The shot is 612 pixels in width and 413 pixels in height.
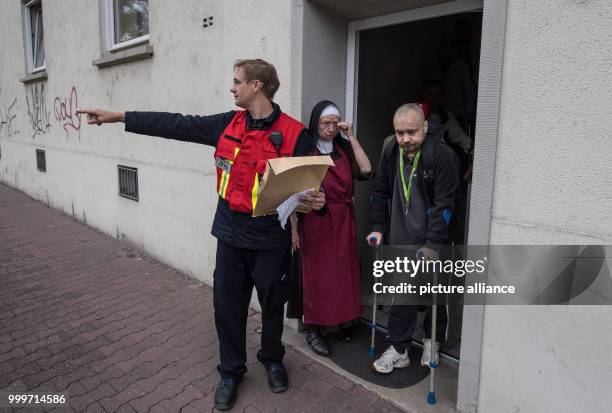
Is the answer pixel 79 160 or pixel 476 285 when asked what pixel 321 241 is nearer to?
pixel 476 285

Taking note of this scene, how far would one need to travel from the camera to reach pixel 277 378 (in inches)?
113

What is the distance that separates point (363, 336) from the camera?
359 cm

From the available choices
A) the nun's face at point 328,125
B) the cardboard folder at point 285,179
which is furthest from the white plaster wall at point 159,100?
the cardboard folder at point 285,179

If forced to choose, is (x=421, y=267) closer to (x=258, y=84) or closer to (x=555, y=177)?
(x=555, y=177)

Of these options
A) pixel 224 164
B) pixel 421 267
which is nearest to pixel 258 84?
pixel 224 164

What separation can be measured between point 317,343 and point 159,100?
3.30 metres

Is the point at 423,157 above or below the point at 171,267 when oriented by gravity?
above

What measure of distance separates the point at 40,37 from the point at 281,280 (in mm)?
8667

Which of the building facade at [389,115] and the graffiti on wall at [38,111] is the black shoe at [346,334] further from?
the graffiti on wall at [38,111]

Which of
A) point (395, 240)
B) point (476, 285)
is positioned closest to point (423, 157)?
point (395, 240)

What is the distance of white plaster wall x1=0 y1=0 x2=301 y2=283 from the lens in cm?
380

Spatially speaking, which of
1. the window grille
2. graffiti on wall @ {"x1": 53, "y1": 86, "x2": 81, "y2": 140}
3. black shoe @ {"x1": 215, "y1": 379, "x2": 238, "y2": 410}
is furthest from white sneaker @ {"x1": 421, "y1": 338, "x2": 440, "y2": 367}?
graffiti on wall @ {"x1": 53, "y1": 86, "x2": 81, "y2": 140}

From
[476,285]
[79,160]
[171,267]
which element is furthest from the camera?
[79,160]

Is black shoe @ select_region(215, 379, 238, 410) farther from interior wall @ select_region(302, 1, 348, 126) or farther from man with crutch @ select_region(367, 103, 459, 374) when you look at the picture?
interior wall @ select_region(302, 1, 348, 126)
